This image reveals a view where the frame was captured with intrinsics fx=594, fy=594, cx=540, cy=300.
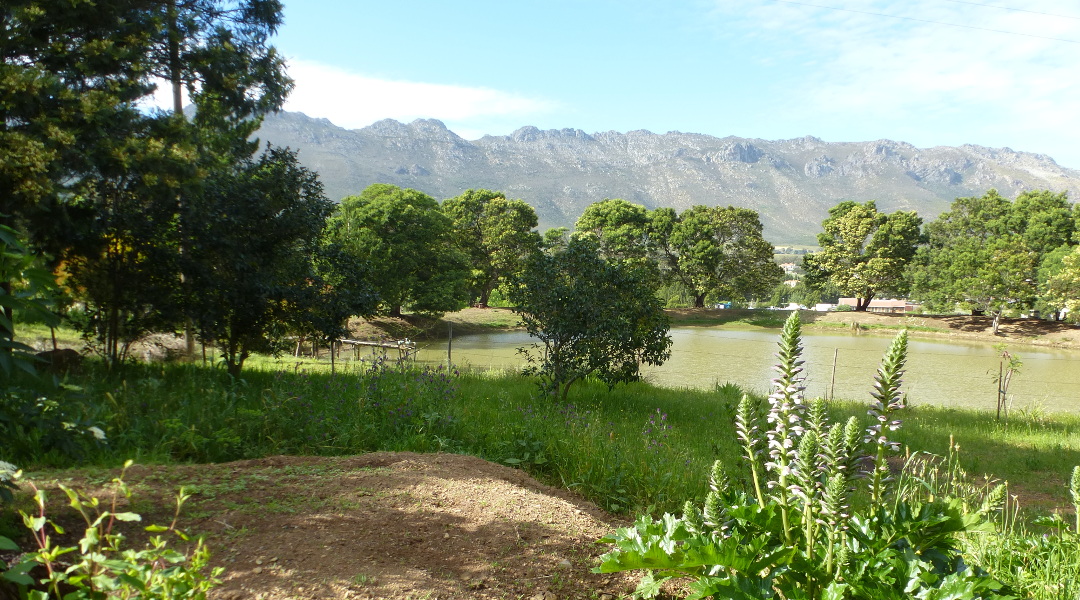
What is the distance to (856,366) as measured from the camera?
2411 cm

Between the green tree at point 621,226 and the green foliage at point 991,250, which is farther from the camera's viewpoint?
the green tree at point 621,226

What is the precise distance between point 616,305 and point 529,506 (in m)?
6.90

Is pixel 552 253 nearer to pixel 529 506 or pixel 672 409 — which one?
pixel 672 409

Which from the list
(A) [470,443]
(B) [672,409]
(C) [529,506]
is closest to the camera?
(C) [529,506]

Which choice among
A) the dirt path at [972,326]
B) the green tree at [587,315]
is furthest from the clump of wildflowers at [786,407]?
the dirt path at [972,326]

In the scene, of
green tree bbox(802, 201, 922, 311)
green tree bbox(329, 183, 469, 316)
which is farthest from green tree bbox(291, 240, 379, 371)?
green tree bbox(802, 201, 922, 311)

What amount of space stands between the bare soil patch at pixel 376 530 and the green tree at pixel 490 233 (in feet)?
136

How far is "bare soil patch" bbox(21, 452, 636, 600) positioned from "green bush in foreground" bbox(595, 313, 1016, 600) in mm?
800

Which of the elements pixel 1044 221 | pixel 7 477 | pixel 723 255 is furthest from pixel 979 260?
pixel 7 477

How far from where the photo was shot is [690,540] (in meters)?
2.24

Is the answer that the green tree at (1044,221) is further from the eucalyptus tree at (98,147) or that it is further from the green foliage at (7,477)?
the green foliage at (7,477)

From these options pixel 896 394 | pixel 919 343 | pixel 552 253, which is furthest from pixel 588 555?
pixel 919 343

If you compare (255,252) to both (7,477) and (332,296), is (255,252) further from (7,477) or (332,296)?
(7,477)

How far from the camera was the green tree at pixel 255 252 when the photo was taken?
889 centimetres
